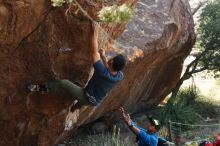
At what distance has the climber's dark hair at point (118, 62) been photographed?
24.9ft

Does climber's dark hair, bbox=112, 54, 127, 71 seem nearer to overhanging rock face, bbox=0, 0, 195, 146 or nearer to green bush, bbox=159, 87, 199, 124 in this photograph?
overhanging rock face, bbox=0, 0, 195, 146

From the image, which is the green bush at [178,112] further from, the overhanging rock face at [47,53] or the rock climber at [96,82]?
the rock climber at [96,82]

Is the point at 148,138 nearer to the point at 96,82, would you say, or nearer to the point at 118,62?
the point at 96,82

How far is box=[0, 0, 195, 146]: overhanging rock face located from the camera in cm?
772

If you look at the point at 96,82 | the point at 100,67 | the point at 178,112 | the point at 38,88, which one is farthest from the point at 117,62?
the point at 178,112

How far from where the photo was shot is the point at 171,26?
12.7 metres

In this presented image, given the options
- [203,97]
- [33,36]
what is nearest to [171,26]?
[33,36]

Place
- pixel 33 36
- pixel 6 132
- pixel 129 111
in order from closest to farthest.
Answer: pixel 33 36, pixel 6 132, pixel 129 111

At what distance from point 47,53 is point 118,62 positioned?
4.64ft

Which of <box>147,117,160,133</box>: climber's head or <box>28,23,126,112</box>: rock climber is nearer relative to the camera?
<box>28,23,126,112</box>: rock climber

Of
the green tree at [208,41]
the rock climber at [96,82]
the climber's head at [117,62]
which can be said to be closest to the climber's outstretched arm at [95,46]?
the rock climber at [96,82]

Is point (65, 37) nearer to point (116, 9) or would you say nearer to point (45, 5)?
point (45, 5)

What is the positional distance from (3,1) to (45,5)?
68cm

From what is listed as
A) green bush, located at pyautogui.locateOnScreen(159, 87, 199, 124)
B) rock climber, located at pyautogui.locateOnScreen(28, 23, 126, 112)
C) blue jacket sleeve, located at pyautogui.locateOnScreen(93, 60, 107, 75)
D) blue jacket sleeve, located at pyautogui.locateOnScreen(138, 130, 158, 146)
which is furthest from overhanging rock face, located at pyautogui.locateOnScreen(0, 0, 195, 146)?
green bush, located at pyautogui.locateOnScreen(159, 87, 199, 124)
